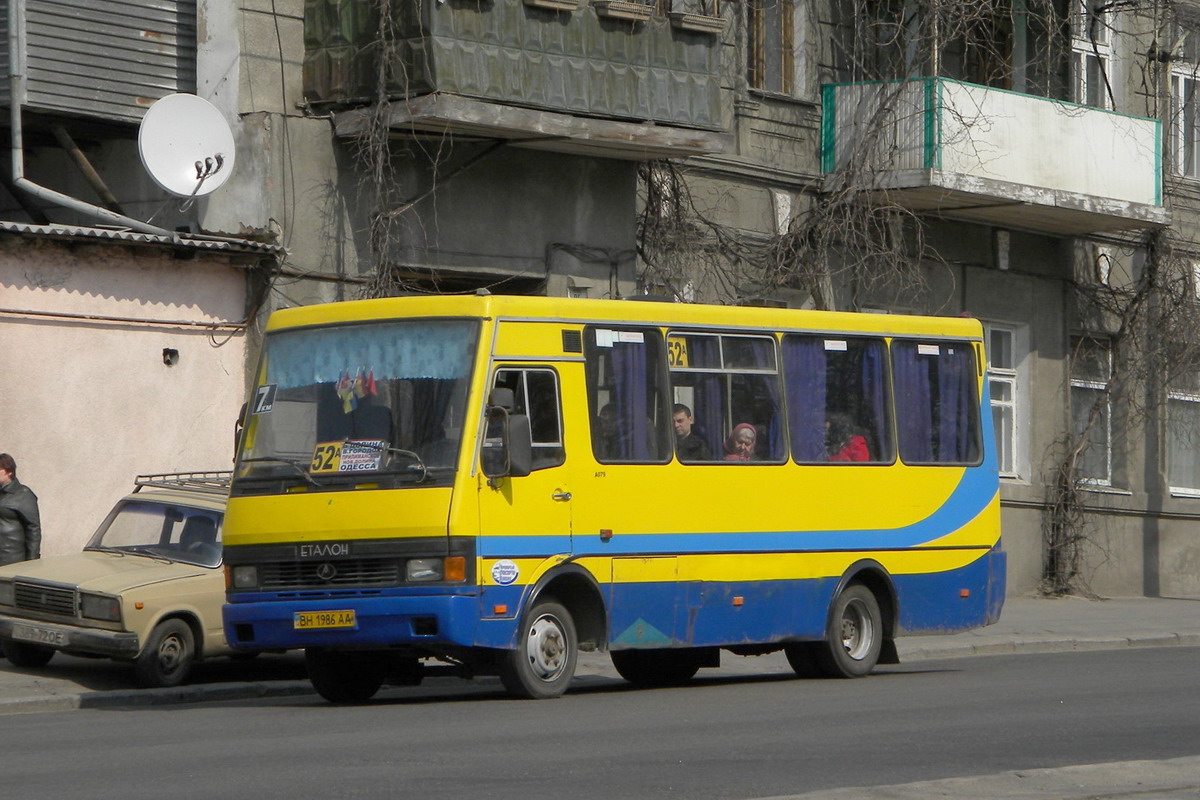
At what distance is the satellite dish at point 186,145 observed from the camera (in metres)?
18.3

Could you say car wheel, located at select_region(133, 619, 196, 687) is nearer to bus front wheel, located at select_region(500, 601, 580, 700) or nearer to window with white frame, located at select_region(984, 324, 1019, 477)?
bus front wheel, located at select_region(500, 601, 580, 700)

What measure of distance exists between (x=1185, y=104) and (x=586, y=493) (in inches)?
719

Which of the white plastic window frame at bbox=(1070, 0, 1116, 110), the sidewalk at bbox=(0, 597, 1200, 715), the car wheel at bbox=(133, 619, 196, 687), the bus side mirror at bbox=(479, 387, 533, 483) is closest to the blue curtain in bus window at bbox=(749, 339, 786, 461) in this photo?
the sidewalk at bbox=(0, 597, 1200, 715)

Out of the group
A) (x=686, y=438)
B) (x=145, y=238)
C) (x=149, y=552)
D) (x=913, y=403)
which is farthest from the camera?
(x=145, y=238)

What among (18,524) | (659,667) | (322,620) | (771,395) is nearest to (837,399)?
(771,395)

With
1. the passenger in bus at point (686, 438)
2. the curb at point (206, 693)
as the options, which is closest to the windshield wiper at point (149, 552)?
the curb at point (206, 693)

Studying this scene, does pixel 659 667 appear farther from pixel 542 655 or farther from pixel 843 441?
pixel 542 655

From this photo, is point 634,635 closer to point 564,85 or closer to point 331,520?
point 331,520

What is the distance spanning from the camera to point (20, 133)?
1847 cm

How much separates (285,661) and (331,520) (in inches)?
167

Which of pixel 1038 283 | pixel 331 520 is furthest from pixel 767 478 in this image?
pixel 1038 283

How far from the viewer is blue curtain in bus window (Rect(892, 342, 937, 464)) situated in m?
15.9

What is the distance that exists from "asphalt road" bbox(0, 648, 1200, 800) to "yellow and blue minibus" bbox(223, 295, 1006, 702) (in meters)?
0.55

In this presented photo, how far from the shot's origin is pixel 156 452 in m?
18.9
